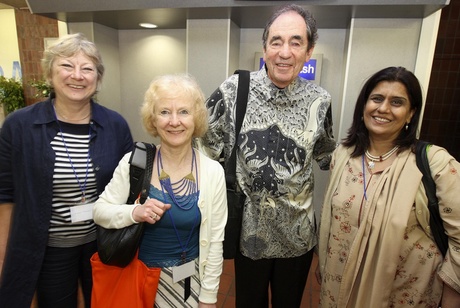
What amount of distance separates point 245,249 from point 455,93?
15.5 feet

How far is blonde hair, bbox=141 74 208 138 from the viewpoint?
122 centimetres

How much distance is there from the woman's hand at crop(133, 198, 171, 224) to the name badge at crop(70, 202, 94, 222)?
0.45 m

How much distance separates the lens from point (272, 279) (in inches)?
66.8

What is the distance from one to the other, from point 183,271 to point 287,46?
1146 millimetres

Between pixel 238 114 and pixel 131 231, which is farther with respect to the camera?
pixel 238 114

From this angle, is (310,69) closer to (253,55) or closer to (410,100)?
(253,55)

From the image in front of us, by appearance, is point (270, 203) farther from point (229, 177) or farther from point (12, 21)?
point (12, 21)

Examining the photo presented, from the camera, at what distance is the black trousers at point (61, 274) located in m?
1.47

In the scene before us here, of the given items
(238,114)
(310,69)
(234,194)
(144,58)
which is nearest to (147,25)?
(144,58)

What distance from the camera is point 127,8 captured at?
113 inches

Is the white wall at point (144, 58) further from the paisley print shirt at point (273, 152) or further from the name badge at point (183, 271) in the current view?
the name badge at point (183, 271)

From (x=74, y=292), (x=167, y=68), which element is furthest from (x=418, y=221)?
(x=167, y=68)

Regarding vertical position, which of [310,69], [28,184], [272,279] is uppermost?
[310,69]

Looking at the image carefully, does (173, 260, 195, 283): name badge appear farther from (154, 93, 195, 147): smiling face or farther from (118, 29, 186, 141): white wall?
(118, 29, 186, 141): white wall
